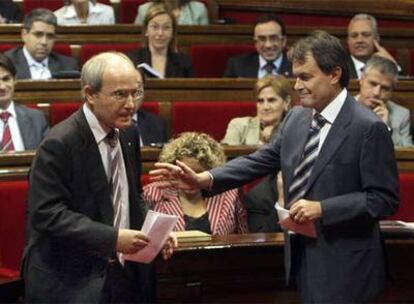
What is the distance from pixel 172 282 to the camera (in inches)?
75.0

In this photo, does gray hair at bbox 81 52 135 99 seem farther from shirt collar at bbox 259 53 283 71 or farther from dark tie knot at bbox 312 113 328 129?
shirt collar at bbox 259 53 283 71

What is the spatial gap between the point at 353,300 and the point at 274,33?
206 centimetres

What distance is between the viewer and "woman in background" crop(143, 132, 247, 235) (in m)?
2.25

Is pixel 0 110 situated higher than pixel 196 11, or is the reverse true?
pixel 196 11

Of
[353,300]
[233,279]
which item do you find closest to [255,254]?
[233,279]

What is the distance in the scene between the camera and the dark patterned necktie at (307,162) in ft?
5.89

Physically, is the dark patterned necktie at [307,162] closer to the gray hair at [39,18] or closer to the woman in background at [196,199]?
the woman in background at [196,199]

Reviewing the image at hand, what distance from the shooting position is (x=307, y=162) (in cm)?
180

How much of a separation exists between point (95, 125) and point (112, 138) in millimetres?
46

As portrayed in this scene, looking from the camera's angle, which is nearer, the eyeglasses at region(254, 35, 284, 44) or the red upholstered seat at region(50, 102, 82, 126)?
the red upholstered seat at region(50, 102, 82, 126)

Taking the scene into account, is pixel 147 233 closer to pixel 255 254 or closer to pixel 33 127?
pixel 255 254

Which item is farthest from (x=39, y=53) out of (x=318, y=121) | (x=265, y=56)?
(x=318, y=121)

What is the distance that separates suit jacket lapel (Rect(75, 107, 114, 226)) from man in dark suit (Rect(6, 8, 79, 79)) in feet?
6.12

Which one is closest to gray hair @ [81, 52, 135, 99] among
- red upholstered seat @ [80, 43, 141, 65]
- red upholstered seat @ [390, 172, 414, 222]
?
red upholstered seat @ [390, 172, 414, 222]
